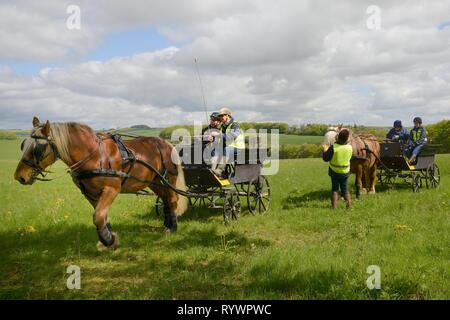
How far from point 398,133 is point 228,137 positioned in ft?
29.8

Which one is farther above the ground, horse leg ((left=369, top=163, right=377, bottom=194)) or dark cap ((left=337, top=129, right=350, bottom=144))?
dark cap ((left=337, top=129, right=350, bottom=144))

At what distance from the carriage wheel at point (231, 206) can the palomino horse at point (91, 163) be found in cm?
199

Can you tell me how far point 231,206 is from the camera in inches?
391

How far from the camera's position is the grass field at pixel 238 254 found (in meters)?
5.27

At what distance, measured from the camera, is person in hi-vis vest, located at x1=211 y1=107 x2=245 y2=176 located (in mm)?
9594

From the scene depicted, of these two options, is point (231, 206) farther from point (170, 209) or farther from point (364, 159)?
point (364, 159)

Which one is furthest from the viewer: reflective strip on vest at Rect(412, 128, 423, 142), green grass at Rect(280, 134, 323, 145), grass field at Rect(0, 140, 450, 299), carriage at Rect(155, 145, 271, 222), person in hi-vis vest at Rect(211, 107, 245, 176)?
green grass at Rect(280, 134, 323, 145)

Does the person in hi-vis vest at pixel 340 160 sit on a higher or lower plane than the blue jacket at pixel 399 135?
lower

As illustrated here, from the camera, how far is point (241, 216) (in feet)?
35.7

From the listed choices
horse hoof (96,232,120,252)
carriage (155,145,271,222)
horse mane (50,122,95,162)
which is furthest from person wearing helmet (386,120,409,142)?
horse mane (50,122,95,162)

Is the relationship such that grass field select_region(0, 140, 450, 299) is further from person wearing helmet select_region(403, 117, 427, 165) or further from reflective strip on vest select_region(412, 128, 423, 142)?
reflective strip on vest select_region(412, 128, 423, 142)

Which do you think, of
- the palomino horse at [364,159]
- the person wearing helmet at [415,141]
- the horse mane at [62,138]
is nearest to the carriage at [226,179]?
the palomino horse at [364,159]

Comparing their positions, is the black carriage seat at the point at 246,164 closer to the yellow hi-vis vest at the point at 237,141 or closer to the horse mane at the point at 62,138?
the yellow hi-vis vest at the point at 237,141

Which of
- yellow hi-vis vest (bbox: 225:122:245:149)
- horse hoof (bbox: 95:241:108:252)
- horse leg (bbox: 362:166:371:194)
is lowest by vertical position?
horse hoof (bbox: 95:241:108:252)
